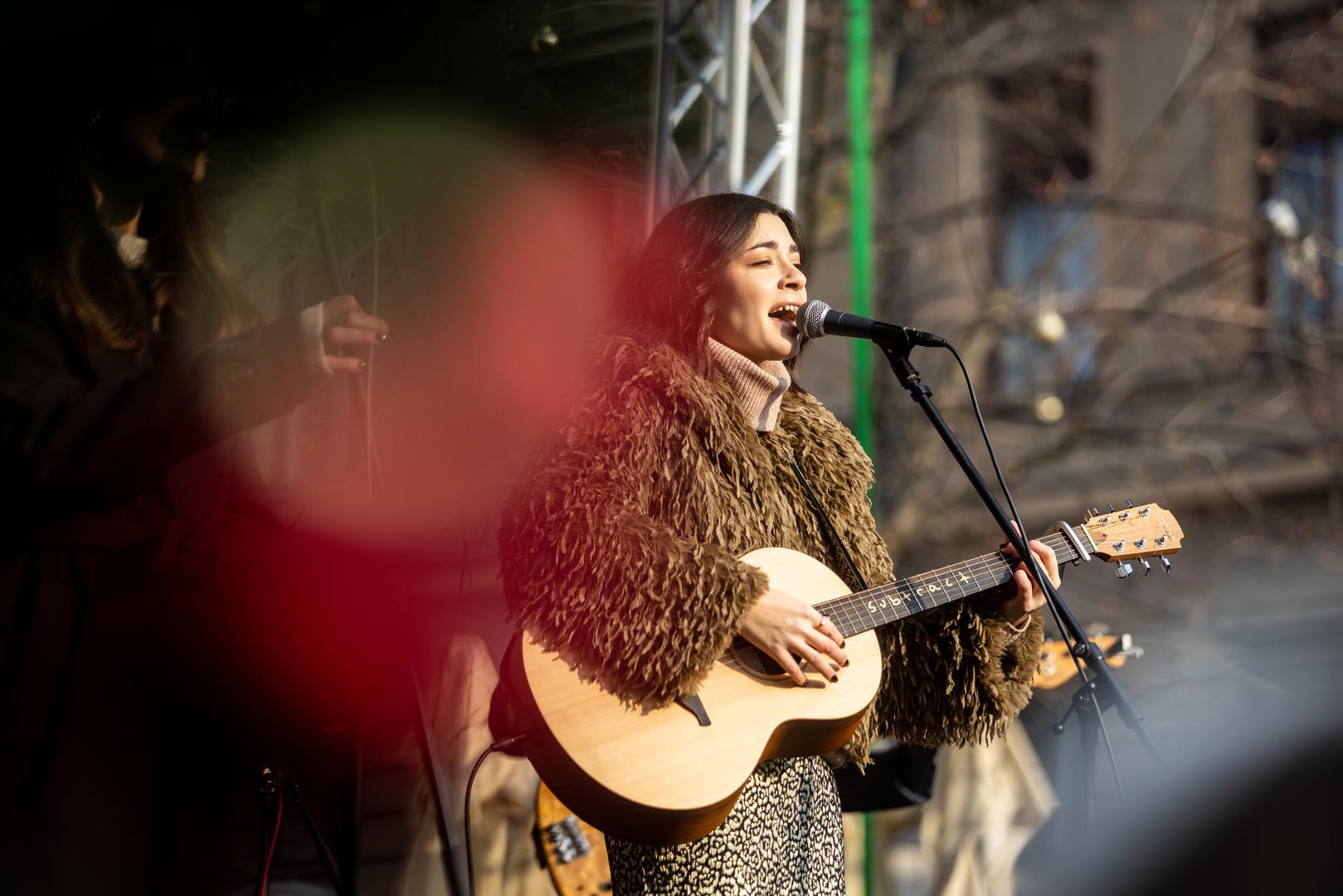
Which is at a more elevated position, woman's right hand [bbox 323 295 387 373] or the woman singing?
woman's right hand [bbox 323 295 387 373]

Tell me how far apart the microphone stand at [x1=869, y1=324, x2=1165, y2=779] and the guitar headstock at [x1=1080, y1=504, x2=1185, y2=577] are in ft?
0.80

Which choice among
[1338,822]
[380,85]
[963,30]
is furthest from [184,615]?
[963,30]

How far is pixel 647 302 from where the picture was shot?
280 centimetres

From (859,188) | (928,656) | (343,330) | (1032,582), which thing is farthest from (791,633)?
(859,188)

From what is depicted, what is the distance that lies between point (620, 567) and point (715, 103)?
222cm

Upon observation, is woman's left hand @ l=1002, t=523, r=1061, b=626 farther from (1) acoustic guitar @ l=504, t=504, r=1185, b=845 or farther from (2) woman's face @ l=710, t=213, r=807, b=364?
(2) woman's face @ l=710, t=213, r=807, b=364

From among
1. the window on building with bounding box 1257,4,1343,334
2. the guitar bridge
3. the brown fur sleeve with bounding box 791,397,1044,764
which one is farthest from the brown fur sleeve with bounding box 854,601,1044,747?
the window on building with bounding box 1257,4,1343,334

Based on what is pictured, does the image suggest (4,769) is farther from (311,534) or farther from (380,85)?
(380,85)

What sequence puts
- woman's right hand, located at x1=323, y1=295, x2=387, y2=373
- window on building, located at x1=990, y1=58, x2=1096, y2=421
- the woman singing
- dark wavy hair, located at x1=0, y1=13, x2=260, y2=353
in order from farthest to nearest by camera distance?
window on building, located at x1=990, y1=58, x2=1096, y2=421 → dark wavy hair, located at x1=0, y1=13, x2=260, y2=353 → woman's right hand, located at x1=323, y1=295, x2=387, y2=373 → the woman singing

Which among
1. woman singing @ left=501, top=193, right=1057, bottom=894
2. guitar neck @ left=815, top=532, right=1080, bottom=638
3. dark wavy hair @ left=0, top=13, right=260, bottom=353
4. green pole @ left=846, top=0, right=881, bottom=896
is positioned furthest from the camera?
green pole @ left=846, top=0, right=881, bottom=896

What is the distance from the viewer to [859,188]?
5.45m

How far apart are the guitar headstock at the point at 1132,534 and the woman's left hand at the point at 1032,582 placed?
6.4 inches

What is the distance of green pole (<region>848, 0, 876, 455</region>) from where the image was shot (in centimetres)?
519

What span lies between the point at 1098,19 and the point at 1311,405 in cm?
364
